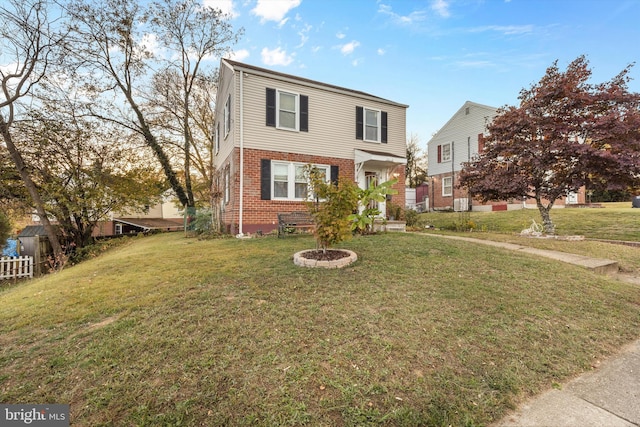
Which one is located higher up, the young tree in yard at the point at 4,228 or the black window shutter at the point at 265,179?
the black window shutter at the point at 265,179

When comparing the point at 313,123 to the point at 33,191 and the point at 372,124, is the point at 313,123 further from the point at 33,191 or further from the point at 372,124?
the point at 33,191

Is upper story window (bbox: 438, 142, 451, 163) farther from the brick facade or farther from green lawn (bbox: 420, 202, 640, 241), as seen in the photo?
the brick facade

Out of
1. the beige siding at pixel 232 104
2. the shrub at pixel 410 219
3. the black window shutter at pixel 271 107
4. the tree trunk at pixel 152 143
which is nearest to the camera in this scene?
the beige siding at pixel 232 104

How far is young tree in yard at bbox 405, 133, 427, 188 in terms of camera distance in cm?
3447

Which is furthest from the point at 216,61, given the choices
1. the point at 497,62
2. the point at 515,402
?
the point at 515,402

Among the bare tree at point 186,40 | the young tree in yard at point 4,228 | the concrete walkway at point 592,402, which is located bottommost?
the concrete walkway at point 592,402

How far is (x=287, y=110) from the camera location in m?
10.9

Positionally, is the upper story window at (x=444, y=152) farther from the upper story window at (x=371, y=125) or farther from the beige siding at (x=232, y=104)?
the beige siding at (x=232, y=104)

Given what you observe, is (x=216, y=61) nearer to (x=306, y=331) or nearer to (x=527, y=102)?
(x=527, y=102)

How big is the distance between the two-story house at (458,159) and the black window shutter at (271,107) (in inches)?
544

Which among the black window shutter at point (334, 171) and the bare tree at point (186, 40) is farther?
the bare tree at point (186, 40)

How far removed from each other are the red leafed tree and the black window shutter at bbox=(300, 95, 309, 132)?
6774 millimetres

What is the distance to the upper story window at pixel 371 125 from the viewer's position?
40.4 ft

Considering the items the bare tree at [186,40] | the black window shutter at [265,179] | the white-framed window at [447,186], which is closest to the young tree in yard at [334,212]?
the black window shutter at [265,179]
